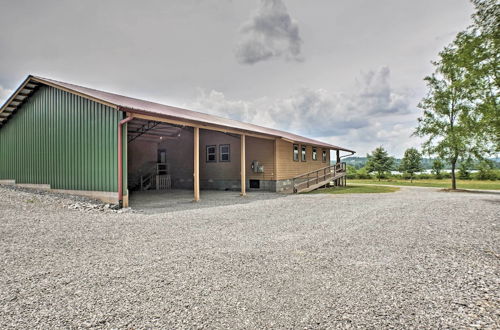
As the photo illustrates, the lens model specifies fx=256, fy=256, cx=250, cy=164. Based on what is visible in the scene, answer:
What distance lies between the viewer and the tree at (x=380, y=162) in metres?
36.4

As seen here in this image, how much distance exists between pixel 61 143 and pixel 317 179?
1520 centimetres

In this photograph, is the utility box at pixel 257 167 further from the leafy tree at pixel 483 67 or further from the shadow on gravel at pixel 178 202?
the leafy tree at pixel 483 67

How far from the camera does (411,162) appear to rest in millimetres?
35562

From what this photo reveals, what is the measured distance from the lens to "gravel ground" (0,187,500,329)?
7.68 feet

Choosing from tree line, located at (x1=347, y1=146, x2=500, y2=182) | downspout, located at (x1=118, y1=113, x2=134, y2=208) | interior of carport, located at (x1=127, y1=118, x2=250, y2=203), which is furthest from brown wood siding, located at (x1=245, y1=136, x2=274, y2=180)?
tree line, located at (x1=347, y1=146, x2=500, y2=182)

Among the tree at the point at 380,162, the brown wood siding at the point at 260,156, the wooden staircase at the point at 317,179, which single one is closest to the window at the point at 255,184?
the brown wood siding at the point at 260,156

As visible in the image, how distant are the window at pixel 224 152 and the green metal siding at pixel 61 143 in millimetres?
8186

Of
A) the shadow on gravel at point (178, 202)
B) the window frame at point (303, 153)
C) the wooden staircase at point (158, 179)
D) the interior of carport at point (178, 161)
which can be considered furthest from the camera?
the window frame at point (303, 153)

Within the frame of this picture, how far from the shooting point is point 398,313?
7.85ft

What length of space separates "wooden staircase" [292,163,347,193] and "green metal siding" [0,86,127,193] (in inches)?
411

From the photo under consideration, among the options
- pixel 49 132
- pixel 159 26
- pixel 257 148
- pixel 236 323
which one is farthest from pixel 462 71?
pixel 49 132

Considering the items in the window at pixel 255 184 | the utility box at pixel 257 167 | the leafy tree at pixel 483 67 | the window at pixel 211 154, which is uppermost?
the leafy tree at pixel 483 67

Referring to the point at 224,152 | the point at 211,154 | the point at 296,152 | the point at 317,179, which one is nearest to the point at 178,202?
the point at 224,152

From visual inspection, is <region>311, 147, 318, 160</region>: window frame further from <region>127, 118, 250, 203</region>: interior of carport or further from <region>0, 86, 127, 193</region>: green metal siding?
<region>0, 86, 127, 193</region>: green metal siding
